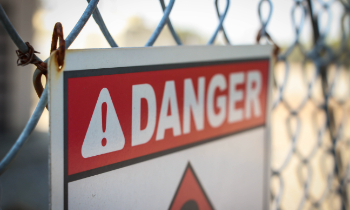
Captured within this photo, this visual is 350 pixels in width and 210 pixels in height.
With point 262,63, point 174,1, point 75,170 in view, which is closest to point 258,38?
point 262,63

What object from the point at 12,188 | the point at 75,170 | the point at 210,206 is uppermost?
the point at 75,170

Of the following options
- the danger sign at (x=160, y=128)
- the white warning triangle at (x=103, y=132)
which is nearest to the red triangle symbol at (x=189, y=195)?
the danger sign at (x=160, y=128)

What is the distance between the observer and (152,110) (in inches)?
15.3

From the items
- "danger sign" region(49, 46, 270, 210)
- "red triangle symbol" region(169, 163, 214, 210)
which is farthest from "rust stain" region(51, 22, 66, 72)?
"red triangle symbol" region(169, 163, 214, 210)

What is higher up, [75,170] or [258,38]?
[258,38]

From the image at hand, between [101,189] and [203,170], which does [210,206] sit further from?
[101,189]

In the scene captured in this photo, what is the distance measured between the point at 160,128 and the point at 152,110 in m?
0.03

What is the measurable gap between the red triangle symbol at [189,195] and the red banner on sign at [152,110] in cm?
5

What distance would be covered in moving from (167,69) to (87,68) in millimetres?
A: 119

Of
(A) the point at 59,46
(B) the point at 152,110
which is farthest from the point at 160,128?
(A) the point at 59,46

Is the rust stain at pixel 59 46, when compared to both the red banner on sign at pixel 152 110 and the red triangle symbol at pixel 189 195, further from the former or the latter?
the red triangle symbol at pixel 189 195

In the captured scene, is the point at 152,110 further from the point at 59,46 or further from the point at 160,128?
the point at 59,46

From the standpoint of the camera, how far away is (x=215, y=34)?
502 mm

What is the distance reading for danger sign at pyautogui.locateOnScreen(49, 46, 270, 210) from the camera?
12.3 inches
